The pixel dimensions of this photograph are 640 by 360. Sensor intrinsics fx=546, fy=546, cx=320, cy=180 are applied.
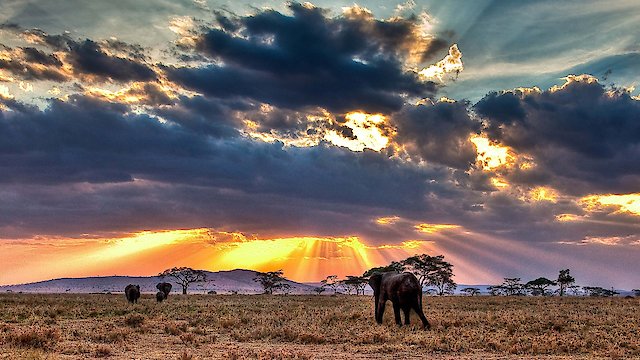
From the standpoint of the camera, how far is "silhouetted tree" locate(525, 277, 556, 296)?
13988cm

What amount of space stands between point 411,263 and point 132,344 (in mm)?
A: 100321

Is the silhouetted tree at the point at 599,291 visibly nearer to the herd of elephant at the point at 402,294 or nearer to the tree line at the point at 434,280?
the tree line at the point at 434,280

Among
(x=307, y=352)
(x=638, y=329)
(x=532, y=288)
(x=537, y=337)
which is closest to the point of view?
(x=307, y=352)

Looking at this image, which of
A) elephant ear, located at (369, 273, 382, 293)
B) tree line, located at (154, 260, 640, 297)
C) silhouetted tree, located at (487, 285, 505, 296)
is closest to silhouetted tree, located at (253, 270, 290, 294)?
tree line, located at (154, 260, 640, 297)

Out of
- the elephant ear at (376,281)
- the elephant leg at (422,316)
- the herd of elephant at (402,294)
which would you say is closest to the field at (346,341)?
the elephant leg at (422,316)

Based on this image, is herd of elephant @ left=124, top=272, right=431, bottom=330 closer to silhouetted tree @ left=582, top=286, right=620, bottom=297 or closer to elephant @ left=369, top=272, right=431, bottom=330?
elephant @ left=369, top=272, right=431, bottom=330

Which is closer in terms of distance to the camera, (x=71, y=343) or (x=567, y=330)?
(x=71, y=343)

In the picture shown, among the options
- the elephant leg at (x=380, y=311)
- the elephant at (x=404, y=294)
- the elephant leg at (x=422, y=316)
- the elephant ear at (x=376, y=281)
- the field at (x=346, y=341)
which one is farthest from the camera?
the elephant ear at (x=376, y=281)

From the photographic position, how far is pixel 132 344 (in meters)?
23.1

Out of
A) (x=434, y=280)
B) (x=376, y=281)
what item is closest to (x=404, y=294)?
(x=376, y=281)

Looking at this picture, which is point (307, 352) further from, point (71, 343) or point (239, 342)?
point (71, 343)

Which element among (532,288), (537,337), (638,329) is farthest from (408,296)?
(532,288)

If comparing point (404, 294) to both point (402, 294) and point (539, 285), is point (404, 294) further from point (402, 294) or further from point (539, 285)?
point (539, 285)

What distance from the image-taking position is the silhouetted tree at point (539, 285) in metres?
140
